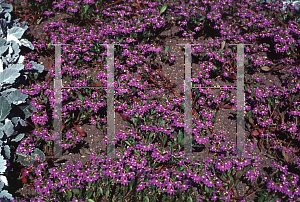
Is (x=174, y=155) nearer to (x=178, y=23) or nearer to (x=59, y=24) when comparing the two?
(x=178, y=23)

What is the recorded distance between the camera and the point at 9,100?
9.46 ft

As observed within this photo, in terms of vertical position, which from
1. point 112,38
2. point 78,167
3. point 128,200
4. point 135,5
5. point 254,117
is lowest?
point 128,200

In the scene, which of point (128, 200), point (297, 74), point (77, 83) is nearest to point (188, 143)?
point (128, 200)

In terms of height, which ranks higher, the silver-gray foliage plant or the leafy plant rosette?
the silver-gray foliage plant

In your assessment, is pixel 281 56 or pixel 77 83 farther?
pixel 281 56

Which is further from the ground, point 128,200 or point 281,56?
point 281,56

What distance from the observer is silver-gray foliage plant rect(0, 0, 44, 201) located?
271 centimetres

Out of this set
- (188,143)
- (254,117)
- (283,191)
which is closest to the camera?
(283,191)

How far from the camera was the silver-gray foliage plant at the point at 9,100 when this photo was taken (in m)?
2.71

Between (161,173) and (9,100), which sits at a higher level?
(9,100)

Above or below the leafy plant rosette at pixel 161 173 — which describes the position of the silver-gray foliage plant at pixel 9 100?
above

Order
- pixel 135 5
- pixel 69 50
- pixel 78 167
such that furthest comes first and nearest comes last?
pixel 135 5 < pixel 69 50 < pixel 78 167

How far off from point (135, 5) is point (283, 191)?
3598 mm

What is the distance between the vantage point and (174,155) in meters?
2.92
